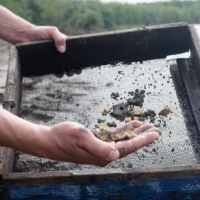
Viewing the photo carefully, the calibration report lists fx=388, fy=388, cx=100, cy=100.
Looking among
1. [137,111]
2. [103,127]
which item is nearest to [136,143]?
[103,127]

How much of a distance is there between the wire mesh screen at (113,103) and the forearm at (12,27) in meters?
0.32

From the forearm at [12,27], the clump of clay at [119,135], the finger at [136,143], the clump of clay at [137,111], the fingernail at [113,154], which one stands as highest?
the forearm at [12,27]

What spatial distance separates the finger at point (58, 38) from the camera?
2.58 metres

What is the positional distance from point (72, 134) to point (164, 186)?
43cm

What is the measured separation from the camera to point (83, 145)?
55.9 inches

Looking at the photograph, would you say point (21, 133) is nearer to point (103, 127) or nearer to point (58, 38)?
point (103, 127)

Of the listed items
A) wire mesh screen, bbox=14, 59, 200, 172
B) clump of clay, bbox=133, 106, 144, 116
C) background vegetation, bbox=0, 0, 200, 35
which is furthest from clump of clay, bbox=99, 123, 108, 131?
background vegetation, bbox=0, 0, 200, 35

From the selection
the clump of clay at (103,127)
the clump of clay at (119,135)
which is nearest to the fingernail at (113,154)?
the clump of clay at (119,135)

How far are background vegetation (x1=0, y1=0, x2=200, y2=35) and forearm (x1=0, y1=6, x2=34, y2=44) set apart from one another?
11.9 ft

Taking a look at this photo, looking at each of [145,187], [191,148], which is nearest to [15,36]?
[191,148]

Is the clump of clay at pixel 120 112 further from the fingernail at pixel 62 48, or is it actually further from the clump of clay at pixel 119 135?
the clump of clay at pixel 119 135

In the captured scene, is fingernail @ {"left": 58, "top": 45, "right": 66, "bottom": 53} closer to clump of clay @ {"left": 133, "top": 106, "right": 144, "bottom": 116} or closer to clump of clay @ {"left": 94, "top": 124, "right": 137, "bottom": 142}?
clump of clay @ {"left": 133, "top": 106, "right": 144, "bottom": 116}

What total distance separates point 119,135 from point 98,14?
17.9ft

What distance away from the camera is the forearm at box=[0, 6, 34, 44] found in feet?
8.38
